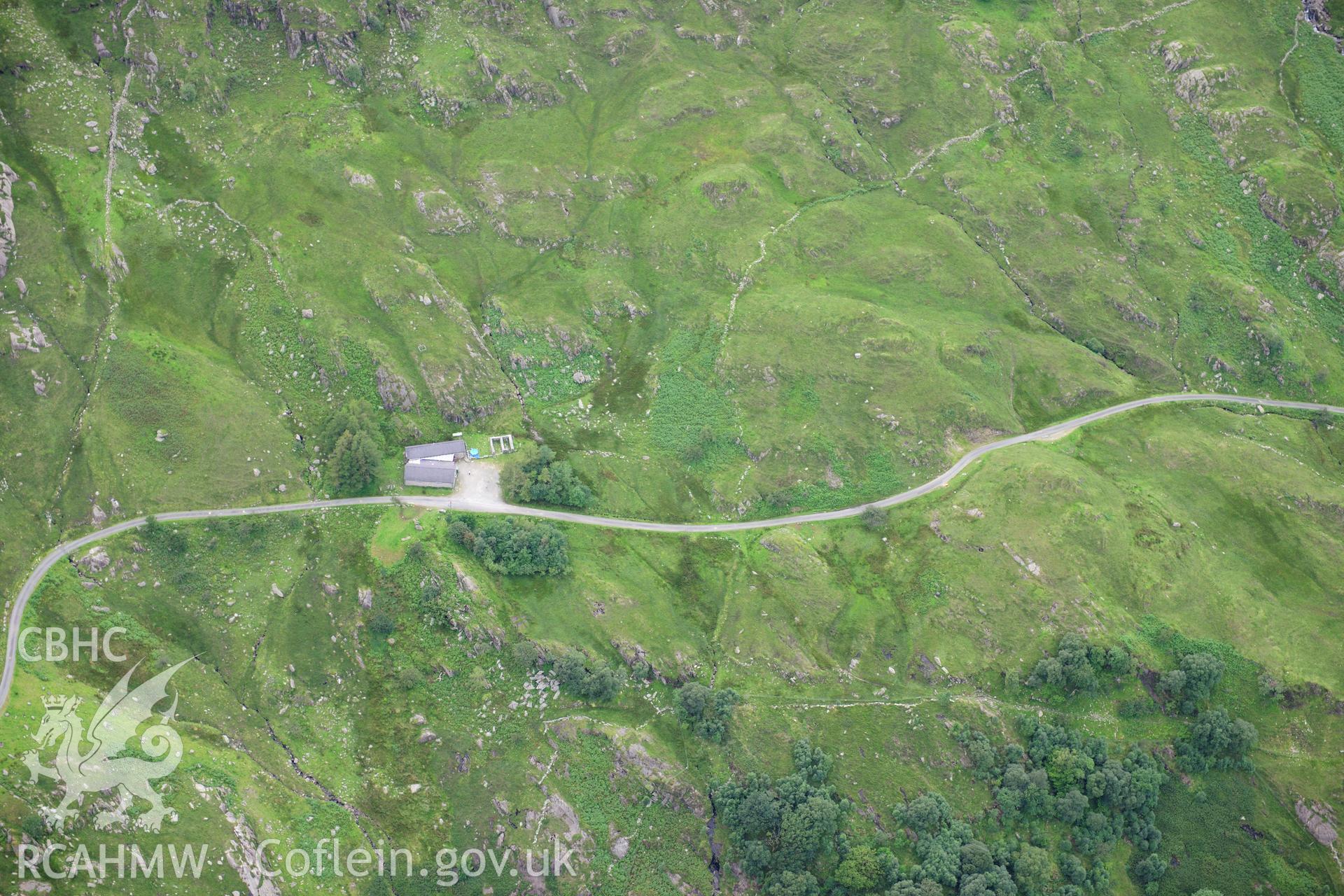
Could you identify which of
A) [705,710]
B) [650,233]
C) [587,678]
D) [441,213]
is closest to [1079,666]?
[705,710]

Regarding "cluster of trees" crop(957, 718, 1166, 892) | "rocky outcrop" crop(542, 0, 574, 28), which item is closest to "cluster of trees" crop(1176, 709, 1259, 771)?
"cluster of trees" crop(957, 718, 1166, 892)

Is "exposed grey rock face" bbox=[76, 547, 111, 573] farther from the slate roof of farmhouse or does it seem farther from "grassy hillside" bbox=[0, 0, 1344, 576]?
the slate roof of farmhouse

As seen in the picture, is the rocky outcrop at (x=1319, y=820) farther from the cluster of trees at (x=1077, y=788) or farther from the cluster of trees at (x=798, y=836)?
the cluster of trees at (x=798, y=836)

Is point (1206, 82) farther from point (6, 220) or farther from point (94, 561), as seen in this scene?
point (6, 220)

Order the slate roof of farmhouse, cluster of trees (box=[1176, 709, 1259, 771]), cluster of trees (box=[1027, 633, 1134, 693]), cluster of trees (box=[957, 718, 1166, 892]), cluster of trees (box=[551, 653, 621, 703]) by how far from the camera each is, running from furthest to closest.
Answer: the slate roof of farmhouse, cluster of trees (box=[1027, 633, 1134, 693]), cluster of trees (box=[551, 653, 621, 703]), cluster of trees (box=[1176, 709, 1259, 771]), cluster of trees (box=[957, 718, 1166, 892])


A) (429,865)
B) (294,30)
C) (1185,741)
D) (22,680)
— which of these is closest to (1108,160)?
→ (1185,741)

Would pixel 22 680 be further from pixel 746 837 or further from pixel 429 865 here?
pixel 746 837

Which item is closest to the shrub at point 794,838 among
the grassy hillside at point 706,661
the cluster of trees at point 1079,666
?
the grassy hillside at point 706,661
